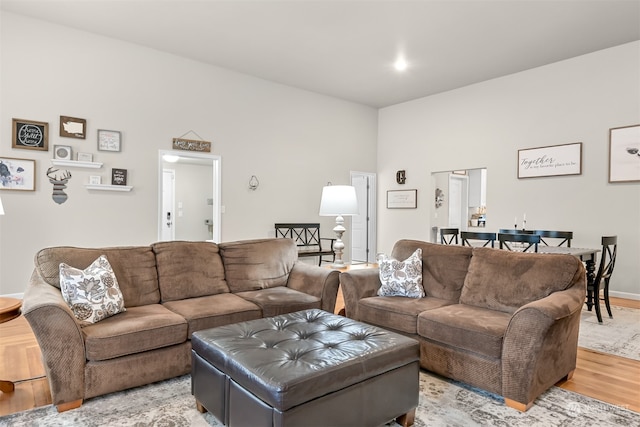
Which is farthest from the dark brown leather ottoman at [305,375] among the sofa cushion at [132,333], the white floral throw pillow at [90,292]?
the white floral throw pillow at [90,292]

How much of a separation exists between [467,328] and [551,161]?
4.35 m

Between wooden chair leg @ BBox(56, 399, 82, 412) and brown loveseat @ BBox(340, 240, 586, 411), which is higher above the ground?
brown loveseat @ BBox(340, 240, 586, 411)

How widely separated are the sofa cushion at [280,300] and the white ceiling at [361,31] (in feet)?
9.82

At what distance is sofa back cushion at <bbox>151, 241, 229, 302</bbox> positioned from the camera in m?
3.06

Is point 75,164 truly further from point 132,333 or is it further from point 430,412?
point 430,412

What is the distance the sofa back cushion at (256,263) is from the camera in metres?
3.43

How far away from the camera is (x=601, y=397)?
2.34 metres

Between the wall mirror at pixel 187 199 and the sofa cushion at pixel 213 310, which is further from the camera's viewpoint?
the wall mirror at pixel 187 199

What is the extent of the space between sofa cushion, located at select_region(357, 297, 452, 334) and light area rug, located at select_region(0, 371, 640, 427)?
0.48 meters

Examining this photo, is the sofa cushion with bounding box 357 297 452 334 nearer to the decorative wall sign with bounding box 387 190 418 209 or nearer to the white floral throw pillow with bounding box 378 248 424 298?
the white floral throw pillow with bounding box 378 248 424 298

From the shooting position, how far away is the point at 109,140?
16.5ft

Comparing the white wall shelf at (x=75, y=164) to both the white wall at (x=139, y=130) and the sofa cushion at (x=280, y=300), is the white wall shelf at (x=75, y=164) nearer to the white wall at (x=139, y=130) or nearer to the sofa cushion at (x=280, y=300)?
the white wall at (x=139, y=130)

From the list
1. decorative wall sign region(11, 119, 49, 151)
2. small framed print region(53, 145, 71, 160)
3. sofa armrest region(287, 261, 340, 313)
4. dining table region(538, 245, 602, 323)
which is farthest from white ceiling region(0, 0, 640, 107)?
sofa armrest region(287, 261, 340, 313)

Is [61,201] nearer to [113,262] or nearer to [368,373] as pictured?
[113,262]
